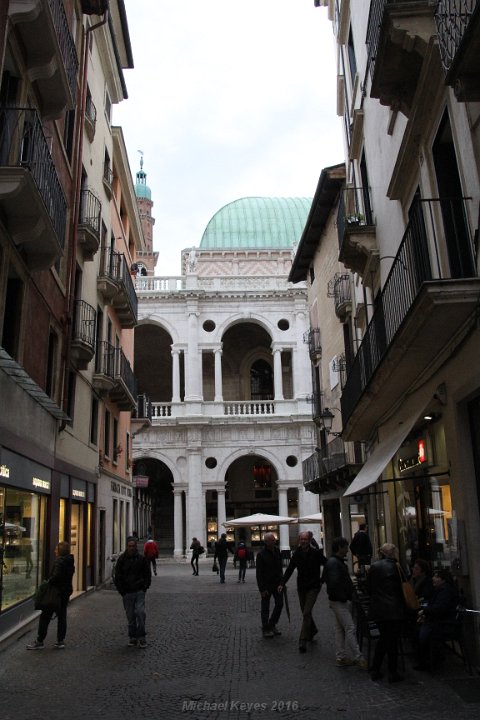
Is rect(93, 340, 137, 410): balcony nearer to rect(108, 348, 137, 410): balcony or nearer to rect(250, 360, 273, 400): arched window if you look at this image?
Answer: rect(108, 348, 137, 410): balcony

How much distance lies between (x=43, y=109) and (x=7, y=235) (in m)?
3.25

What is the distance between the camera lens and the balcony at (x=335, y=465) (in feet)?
65.2

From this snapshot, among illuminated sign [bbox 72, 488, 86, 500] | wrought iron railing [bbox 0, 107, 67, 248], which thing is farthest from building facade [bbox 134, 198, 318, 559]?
wrought iron railing [bbox 0, 107, 67, 248]

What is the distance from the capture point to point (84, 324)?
1741 cm

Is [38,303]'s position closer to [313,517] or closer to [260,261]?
[313,517]

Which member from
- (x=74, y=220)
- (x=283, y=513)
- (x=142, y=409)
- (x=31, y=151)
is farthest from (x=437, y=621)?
(x=283, y=513)

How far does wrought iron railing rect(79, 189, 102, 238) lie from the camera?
55.9ft

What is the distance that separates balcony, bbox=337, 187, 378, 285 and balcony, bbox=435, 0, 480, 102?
706cm

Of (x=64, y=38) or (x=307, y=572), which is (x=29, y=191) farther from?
(x=307, y=572)

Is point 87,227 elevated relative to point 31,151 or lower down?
elevated

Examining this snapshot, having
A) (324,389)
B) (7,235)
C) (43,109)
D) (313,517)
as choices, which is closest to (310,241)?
(324,389)

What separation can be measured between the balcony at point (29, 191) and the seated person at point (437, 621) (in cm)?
754

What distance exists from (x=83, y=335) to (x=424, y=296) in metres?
11.7

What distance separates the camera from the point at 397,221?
11.6 m
